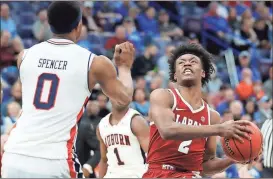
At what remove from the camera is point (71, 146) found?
4949mm

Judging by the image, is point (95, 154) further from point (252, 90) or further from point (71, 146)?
point (252, 90)

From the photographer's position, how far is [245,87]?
50.2 feet

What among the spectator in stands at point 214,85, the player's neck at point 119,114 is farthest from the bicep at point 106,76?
the spectator in stands at point 214,85

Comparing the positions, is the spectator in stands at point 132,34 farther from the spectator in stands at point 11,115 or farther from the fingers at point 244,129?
the fingers at point 244,129

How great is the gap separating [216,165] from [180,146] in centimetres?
49

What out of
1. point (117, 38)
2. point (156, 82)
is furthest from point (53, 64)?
point (117, 38)

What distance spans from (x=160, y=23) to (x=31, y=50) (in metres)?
12.0

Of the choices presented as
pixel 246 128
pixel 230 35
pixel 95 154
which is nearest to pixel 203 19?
pixel 230 35

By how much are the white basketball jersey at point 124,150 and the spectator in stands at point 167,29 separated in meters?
8.44

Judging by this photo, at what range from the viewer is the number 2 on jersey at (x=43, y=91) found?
4848 mm

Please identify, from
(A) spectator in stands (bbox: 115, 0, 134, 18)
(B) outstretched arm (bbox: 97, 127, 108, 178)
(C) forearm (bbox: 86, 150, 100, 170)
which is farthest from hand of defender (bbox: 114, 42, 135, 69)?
(A) spectator in stands (bbox: 115, 0, 134, 18)

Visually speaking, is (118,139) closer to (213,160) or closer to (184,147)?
(213,160)

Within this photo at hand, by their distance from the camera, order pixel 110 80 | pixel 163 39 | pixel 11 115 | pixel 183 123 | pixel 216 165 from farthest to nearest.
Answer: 1. pixel 163 39
2. pixel 11 115
3. pixel 216 165
4. pixel 183 123
5. pixel 110 80

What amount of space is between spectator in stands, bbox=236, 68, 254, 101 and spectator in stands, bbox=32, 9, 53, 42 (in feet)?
13.4
